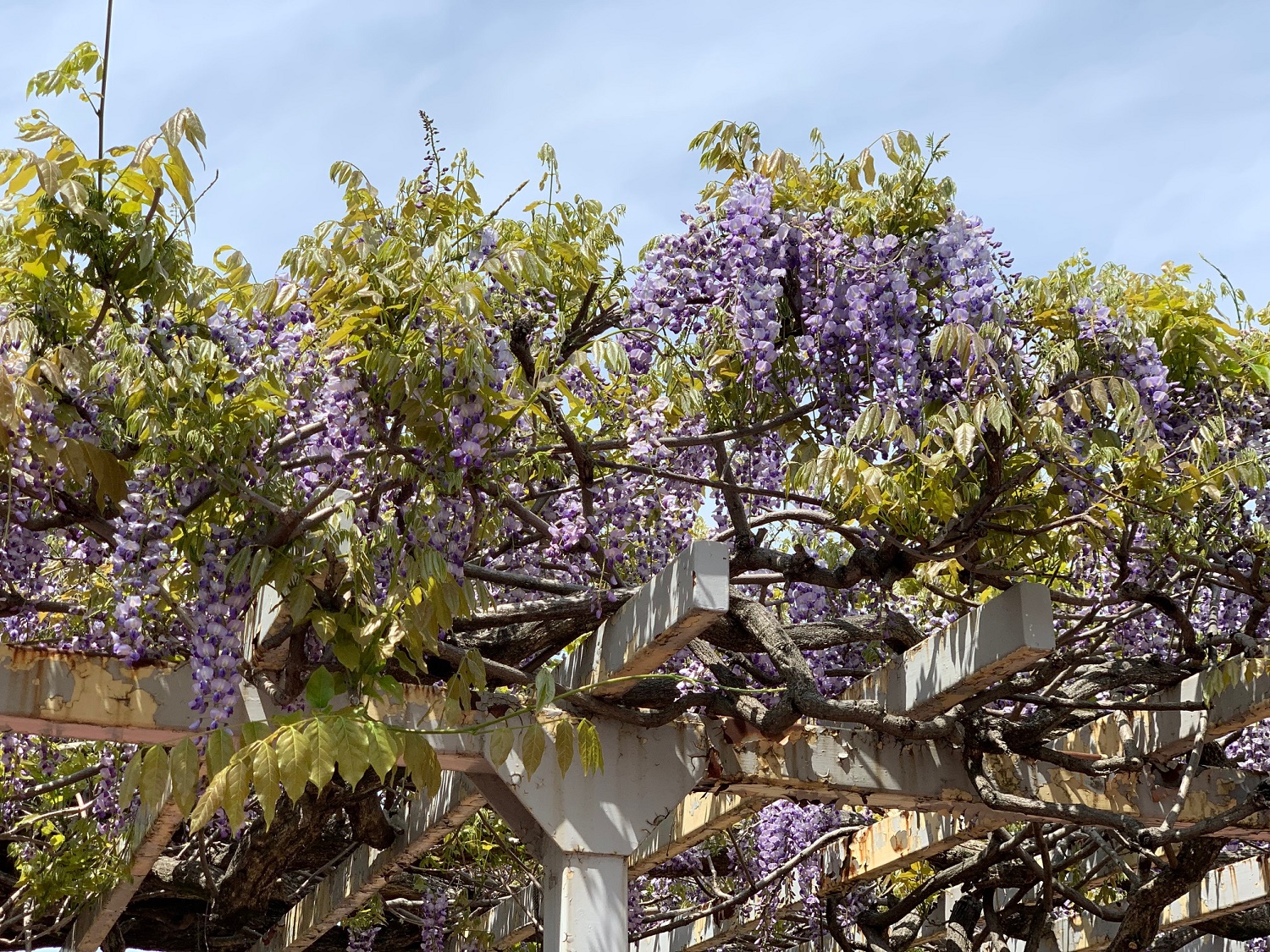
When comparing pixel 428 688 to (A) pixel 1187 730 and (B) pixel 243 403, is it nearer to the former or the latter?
(B) pixel 243 403

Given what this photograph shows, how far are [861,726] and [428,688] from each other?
1.24 meters

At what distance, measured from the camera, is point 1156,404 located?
10.3 feet

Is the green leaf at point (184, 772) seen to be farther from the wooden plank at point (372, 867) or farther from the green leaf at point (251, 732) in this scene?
the wooden plank at point (372, 867)

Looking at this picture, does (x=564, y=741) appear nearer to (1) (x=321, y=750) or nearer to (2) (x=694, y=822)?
(1) (x=321, y=750)

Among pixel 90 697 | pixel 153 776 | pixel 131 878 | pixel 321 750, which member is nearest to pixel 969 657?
pixel 321 750

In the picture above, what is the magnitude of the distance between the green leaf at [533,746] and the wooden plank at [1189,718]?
188 centimetres

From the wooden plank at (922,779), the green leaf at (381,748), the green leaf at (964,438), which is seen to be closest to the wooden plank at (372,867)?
the wooden plank at (922,779)

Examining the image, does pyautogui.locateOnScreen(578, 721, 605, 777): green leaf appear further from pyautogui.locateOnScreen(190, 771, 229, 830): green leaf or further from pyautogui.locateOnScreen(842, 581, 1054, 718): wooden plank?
pyautogui.locateOnScreen(842, 581, 1054, 718): wooden plank

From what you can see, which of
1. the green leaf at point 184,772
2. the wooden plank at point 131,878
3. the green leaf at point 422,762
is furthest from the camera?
the wooden plank at point 131,878

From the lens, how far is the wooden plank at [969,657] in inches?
127

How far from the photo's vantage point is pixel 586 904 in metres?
3.39

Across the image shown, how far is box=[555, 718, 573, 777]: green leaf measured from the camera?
2.93 m

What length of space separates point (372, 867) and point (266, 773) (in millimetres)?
2795

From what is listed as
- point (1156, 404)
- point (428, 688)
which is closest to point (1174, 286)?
point (1156, 404)
